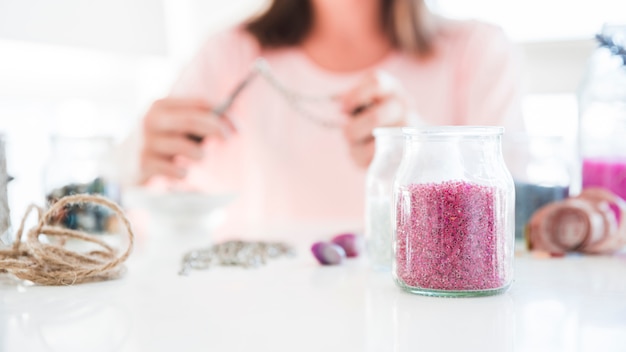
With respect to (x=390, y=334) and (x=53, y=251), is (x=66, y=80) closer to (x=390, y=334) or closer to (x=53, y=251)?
(x=53, y=251)

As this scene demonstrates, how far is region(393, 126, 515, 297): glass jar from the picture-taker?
1.86 ft

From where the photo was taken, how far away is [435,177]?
1.96 feet

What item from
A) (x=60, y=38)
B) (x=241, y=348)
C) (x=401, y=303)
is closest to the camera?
(x=241, y=348)

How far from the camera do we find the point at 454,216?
0.57 metres

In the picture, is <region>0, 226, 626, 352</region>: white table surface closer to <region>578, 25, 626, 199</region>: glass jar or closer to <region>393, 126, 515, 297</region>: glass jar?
<region>393, 126, 515, 297</region>: glass jar

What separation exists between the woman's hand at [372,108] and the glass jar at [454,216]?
0.49 metres

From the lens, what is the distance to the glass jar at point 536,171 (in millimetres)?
919

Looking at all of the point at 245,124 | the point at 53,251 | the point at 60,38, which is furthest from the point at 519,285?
the point at 60,38

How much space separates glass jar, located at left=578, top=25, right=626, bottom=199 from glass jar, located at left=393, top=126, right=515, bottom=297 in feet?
1.07

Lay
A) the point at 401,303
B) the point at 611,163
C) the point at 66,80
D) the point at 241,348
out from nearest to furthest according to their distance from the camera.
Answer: the point at 241,348
the point at 401,303
the point at 611,163
the point at 66,80

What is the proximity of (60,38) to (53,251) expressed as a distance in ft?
3.94

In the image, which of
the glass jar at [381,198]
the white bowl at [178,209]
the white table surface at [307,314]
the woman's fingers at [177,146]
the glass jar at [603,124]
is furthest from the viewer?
the woman's fingers at [177,146]

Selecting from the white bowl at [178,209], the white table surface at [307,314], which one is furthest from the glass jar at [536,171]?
the white bowl at [178,209]

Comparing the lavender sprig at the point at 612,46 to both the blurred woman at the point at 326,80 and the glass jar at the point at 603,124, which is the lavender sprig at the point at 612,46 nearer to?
the glass jar at the point at 603,124
